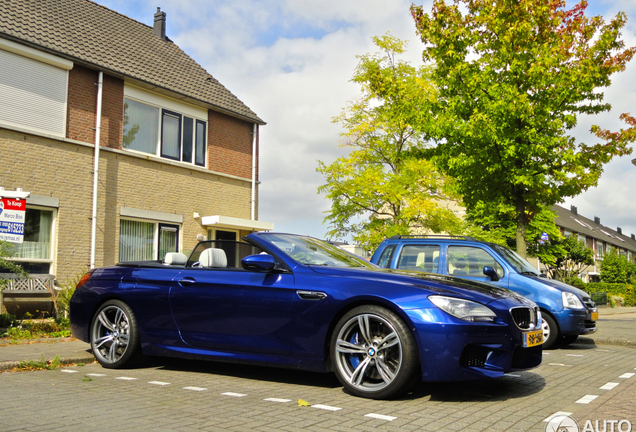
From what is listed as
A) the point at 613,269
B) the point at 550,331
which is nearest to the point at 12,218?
the point at 550,331

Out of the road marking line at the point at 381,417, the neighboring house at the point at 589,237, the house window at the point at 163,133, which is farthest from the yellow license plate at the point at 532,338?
the neighboring house at the point at 589,237

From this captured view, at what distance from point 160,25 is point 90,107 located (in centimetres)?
663

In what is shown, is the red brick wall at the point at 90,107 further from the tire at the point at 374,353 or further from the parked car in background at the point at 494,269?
the tire at the point at 374,353

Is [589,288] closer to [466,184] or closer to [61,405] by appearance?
[466,184]

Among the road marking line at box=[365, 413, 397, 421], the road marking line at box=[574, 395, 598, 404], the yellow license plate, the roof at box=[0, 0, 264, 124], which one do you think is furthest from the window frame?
the road marking line at box=[574, 395, 598, 404]

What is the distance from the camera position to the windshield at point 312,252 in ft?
18.8

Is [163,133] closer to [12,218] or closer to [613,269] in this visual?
[12,218]

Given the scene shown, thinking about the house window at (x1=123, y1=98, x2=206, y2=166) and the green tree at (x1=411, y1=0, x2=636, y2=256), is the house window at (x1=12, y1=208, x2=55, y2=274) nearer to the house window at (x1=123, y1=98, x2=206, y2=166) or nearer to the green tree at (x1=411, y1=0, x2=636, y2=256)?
the house window at (x1=123, y1=98, x2=206, y2=166)

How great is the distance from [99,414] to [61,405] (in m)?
0.50

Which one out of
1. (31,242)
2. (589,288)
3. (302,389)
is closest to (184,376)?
(302,389)

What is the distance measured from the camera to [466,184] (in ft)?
Answer: 45.9

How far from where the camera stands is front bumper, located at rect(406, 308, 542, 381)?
4.59 m

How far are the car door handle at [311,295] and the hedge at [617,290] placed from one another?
37505 mm

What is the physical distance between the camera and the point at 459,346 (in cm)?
458
